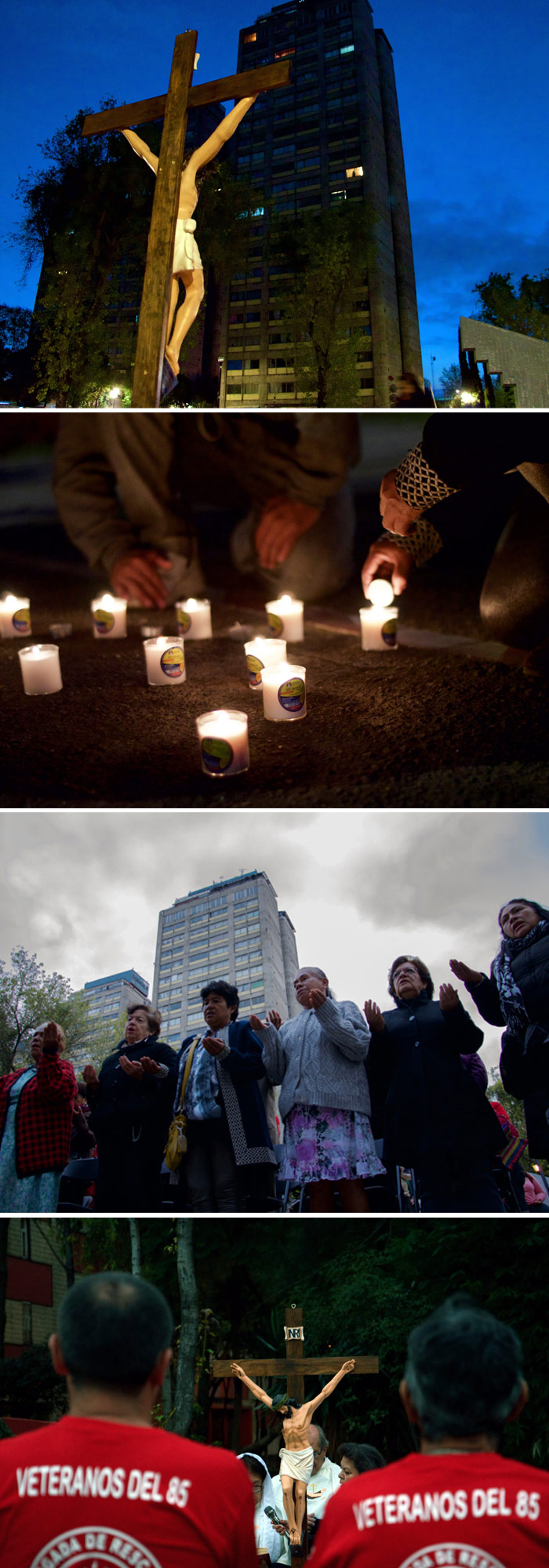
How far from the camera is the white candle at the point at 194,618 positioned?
11.8 feet

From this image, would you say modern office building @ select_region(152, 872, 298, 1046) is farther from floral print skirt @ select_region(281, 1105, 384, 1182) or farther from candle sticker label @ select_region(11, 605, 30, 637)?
candle sticker label @ select_region(11, 605, 30, 637)

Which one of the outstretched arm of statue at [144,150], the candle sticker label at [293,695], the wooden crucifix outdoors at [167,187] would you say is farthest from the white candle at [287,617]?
the outstretched arm of statue at [144,150]

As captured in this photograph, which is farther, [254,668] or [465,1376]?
[254,668]

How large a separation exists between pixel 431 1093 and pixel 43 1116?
118 cm

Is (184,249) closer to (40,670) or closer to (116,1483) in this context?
(40,670)

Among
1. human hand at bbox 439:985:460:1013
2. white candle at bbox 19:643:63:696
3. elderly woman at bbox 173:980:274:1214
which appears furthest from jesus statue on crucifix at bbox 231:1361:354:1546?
white candle at bbox 19:643:63:696

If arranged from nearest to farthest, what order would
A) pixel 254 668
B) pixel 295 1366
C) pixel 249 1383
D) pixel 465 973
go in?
pixel 465 973 → pixel 254 668 → pixel 249 1383 → pixel 295 1366

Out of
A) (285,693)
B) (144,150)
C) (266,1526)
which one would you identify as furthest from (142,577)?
(266,1526)

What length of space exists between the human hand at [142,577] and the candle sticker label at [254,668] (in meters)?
0.74

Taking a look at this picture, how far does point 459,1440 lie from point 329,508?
2.86 m

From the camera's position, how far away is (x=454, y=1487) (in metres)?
1.06

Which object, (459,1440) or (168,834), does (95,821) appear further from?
(459,1440)

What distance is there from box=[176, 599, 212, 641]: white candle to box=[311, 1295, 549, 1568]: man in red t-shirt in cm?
278

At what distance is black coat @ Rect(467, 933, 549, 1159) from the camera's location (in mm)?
2754
